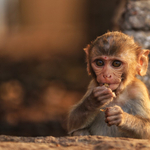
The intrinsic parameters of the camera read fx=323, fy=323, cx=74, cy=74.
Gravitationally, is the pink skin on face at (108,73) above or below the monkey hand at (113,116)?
above

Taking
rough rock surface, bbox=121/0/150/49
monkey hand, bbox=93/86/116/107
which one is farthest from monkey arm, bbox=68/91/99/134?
rough rock surface, bbox=121/0/150/49

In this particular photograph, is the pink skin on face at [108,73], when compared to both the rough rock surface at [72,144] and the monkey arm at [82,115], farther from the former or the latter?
the rough rock surface at [72,144]

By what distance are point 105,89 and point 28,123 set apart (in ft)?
16.6

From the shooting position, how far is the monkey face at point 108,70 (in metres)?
4.42

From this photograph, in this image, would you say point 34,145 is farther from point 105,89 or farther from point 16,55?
point 16,55

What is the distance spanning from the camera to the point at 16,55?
14.2 meters

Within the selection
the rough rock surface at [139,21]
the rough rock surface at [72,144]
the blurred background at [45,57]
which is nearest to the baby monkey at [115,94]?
the rough rock surface at [72,144]

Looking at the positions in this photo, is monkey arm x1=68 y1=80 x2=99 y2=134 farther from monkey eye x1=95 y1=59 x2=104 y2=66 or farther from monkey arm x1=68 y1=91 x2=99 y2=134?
monkey eye x1=95 y1=59 x2=104 y2=66

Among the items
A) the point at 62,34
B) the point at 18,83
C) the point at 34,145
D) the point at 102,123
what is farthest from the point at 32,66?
the point at 34,145

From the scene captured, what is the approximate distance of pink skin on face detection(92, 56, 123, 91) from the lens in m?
4.41

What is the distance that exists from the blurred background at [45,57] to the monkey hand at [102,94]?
11.2ft

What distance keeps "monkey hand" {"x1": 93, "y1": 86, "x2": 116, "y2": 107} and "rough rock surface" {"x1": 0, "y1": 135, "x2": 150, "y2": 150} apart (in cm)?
80

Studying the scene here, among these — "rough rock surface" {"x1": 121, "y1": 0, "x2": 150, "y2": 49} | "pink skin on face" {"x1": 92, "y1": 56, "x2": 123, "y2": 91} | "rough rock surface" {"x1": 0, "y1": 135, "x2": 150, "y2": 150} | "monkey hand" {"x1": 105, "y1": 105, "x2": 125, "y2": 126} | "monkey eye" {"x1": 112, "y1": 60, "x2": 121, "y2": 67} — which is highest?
"rough rock surface" {"x1": 121, "y1": 0, "x2": 150, "y2": 49}

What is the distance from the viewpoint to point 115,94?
4746 mm
